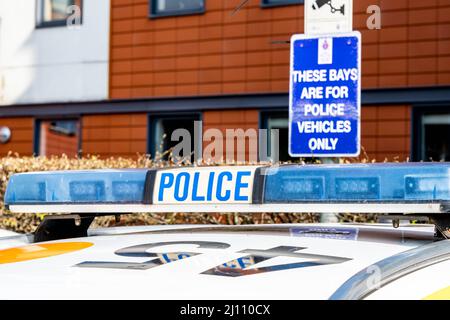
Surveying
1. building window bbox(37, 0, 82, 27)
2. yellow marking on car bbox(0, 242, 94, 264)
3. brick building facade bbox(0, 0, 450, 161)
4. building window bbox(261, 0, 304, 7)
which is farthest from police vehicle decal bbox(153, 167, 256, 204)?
building window bbox(37, 0, 82, 27)

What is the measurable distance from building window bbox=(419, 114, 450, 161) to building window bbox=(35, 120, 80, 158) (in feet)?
19.1

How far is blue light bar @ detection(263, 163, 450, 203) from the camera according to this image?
1.72 m

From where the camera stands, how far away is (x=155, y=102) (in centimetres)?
1232

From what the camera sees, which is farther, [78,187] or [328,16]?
[328,16]

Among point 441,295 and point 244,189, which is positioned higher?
point 244,189

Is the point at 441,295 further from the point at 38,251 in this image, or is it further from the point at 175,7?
the point at 175,7

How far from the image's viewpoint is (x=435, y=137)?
1105 centimetres

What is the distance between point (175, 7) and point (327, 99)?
7.99m

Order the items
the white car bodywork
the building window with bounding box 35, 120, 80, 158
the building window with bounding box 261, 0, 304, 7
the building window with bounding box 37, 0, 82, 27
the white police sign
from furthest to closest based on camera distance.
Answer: the building window with bounding box 35, 120, 80, 158, the building window with bounding box 37, 0, 82, 27, the building window with bounding box 261, 0, 304, 7, the white police sign, the white car bodywork

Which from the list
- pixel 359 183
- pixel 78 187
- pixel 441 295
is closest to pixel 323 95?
pixel 78 187

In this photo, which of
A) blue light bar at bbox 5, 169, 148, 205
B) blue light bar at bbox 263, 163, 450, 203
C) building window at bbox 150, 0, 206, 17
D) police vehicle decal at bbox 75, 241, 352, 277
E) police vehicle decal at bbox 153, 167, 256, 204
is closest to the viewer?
police vehicle decal at bbox 75, 241, 352, 277

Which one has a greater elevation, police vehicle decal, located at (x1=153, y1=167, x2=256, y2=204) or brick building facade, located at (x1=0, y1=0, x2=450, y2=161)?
brick building facade, located at (x1=0, y1=0, x2=450, y2=161)

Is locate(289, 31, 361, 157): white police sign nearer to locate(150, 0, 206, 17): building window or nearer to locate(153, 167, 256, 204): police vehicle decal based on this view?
locate(153, 167, 256, 204): police vehicle decal

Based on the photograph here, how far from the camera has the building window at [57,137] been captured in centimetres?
1345
